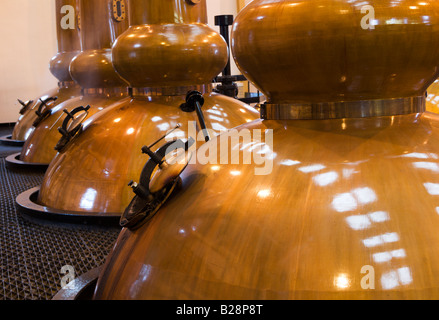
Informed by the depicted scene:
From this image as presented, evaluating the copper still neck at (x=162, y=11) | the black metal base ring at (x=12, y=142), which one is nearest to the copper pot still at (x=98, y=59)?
the copper still neck at (x=162, y=11)

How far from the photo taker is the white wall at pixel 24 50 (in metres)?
8.96

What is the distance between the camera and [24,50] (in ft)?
30.0

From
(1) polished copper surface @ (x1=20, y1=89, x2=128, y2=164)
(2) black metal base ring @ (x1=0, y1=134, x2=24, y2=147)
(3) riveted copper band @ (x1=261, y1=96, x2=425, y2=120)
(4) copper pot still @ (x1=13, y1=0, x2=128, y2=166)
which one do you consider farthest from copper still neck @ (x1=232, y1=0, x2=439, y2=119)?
(2) black metal base ring @ (x1=0, y1=134, x2=24, y2=147)

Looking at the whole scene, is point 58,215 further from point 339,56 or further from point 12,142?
point 12,142

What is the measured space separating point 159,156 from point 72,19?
4707 millimetres

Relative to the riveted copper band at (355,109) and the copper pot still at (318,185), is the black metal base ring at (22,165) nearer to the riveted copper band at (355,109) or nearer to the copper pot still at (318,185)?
the copper pot still at (318,185)

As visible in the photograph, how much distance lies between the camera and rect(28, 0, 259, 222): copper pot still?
217 centimetres

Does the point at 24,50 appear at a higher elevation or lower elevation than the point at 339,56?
lower

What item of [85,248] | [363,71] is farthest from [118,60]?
[363,71]

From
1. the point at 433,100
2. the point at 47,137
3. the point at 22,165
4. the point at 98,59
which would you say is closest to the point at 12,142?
the point at 22,165

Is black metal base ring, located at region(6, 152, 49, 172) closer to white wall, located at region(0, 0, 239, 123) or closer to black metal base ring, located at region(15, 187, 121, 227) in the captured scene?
black metal base ring, located at region(15, 187, 121, 227)

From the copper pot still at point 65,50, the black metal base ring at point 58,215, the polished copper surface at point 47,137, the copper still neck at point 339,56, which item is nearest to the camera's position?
the copper still neck at point 339,56

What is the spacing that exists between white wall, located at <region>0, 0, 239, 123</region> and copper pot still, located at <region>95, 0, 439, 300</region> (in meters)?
8.84

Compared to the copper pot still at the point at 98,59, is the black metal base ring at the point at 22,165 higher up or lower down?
lower down
